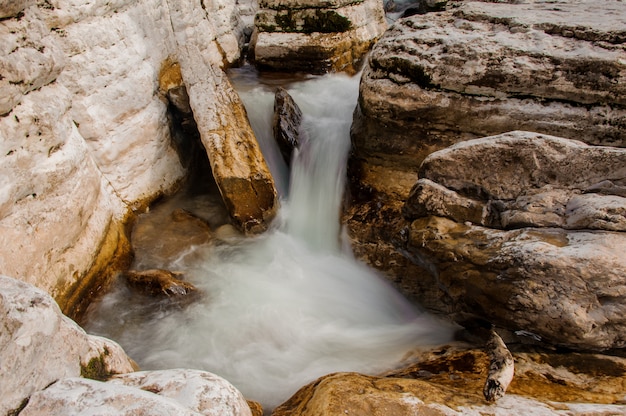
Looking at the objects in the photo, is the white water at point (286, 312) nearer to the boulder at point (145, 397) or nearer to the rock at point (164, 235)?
the rock at point (164, 235)

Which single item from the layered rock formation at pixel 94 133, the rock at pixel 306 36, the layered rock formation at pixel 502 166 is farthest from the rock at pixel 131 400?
the rock at pixel 306 36

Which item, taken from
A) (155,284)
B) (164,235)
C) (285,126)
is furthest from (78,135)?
(285,126)

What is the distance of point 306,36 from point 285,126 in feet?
11.5

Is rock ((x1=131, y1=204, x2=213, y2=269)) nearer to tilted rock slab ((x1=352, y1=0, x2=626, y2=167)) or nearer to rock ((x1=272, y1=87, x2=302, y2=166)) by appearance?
rock ((x1=272, y1=87, x2=302, y2=166))

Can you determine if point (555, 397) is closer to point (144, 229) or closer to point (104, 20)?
point (144, 229)

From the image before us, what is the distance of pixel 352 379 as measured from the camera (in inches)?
125

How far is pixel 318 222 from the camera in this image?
6430 mm

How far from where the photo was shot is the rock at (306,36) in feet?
31.0

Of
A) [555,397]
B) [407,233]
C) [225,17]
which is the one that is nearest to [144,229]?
[407,233]

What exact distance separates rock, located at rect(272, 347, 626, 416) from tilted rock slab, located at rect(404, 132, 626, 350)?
244 mm

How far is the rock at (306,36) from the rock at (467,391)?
290 inches

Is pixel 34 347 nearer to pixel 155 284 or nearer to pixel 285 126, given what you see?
pixel 155 284

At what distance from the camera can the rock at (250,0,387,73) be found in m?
9.44

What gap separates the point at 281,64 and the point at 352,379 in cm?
784
